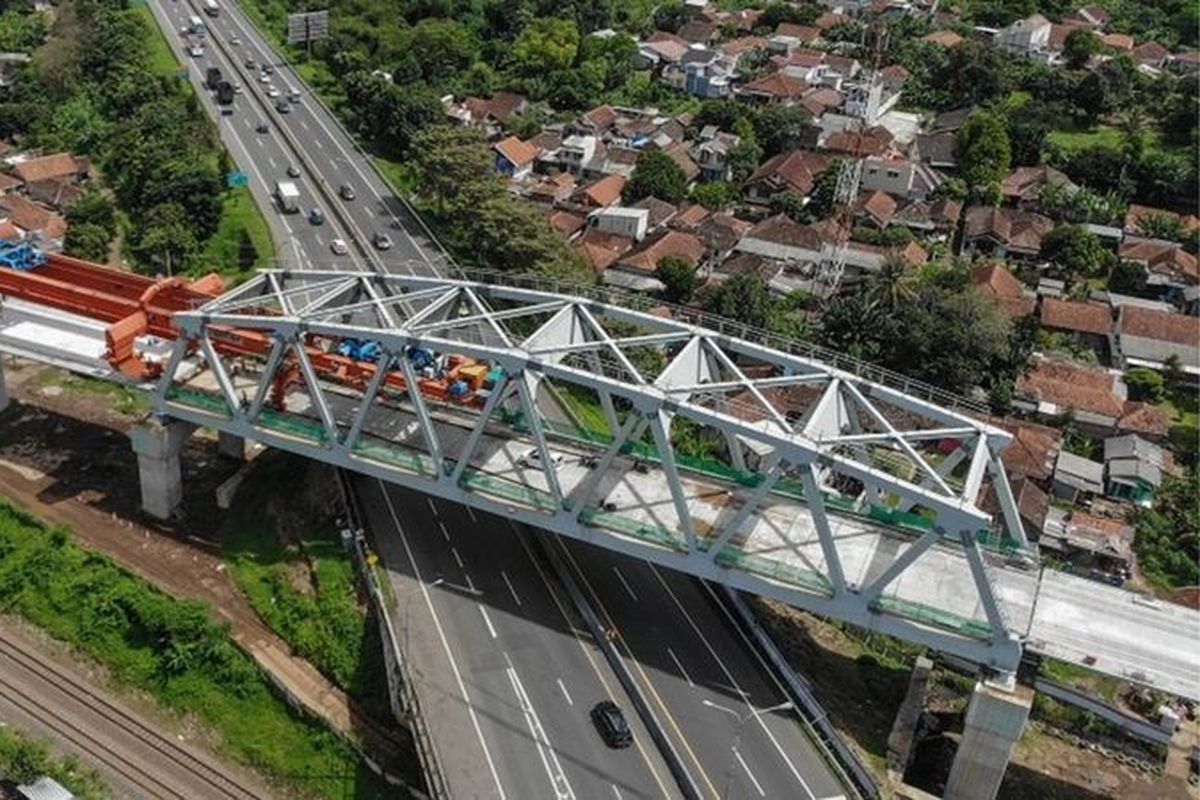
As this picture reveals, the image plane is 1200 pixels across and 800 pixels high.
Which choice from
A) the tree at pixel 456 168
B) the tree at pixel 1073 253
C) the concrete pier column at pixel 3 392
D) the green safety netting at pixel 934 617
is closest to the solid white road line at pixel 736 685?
the green safety netting at pixel 934 617

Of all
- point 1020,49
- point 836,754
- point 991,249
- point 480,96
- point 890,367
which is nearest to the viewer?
point 836,754

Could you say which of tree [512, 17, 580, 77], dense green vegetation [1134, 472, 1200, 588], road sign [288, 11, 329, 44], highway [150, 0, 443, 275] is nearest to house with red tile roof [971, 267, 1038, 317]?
dense green vegetation [1134, 472, 1200, 588]

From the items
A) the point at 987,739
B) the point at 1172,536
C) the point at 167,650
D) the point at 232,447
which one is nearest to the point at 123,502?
Result: the point at 232,447

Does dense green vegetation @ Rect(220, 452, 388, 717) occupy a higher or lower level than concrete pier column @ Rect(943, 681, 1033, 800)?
lower

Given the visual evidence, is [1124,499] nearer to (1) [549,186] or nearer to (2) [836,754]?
(2) [836,754]

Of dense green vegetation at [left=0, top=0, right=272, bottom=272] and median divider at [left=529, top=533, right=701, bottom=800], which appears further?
dense green vegetation at [left=0, top=0, right=272, bottom=272]

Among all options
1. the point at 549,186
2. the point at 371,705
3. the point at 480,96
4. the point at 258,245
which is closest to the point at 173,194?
the point at 258,245

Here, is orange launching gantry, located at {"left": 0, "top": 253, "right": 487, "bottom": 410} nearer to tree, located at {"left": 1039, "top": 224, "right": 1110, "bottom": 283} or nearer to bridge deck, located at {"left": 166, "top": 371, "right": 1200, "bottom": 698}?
bridge deck, located at {"left": 166, "top": 371, "right": 1200, "bottom": 698}
